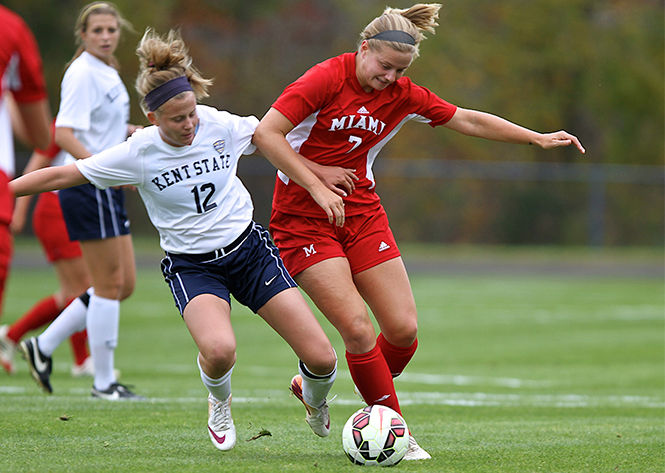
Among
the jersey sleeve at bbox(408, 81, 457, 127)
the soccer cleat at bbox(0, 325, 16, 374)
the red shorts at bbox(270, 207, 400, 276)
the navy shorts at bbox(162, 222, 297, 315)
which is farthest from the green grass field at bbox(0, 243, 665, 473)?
the jersey sleeve at bbox(408, 81, 457, 127)

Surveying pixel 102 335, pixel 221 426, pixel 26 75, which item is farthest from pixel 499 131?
pixel 102 335

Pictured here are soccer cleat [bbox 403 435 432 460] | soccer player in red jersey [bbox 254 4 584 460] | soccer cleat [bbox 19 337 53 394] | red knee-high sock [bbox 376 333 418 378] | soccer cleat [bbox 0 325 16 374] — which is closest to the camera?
soccer cleat [bbox 403 435 432 460]

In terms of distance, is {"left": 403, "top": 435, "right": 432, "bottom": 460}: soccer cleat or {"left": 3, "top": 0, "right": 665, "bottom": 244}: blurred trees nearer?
{"left": 403, "top": 435, "right": 432, "bottom": 460}: soccer cleat

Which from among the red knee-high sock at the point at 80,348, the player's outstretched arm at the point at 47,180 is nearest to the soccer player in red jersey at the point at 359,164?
the player's outstretched arm at the point at 47,180

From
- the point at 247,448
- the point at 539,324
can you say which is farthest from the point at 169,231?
the point at 539,324

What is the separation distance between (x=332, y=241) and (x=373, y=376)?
2.49ft

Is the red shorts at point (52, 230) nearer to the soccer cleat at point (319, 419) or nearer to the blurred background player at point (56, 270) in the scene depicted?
the blurred background player at point (56, 270)

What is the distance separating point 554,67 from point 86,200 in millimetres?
26464

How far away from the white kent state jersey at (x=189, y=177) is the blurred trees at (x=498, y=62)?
24142 millimetres

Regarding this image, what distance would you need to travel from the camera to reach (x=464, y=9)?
105 ft

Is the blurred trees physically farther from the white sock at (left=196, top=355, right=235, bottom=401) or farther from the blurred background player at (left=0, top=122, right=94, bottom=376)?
the white sock at (left=196, top=355, right=235, bottom=401)

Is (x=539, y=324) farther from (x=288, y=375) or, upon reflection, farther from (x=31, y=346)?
(x=31, y=346)

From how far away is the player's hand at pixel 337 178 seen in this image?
215 inches

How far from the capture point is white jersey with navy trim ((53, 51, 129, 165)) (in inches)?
284
